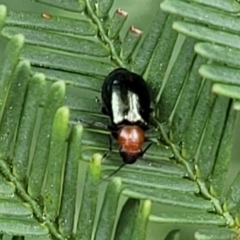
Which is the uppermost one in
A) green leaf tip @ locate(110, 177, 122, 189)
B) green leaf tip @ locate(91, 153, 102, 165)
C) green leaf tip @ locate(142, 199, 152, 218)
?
green leaf tip @ locate(91, 153, 102, 165)

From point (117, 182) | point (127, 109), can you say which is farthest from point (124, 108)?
point (117, 182)

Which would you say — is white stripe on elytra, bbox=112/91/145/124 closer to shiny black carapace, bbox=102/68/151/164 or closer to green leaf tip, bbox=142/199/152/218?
shiny black carapace, bbox=102/68/151/164

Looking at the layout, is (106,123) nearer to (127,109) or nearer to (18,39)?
(127,109)

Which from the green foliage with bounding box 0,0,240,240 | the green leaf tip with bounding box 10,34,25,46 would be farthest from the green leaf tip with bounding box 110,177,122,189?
the green leaf tip with bounding box 10,34,25,46

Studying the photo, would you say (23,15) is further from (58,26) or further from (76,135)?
(76,135)

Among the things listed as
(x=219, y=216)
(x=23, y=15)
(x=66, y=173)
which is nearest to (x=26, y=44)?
(x=23, y=15)

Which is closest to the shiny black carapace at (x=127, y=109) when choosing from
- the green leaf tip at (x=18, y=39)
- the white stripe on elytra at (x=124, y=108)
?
the white stripe on elytra at (x=124, y=108)

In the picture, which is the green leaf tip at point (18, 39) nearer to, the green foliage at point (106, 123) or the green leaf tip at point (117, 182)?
the green foliage at point (106, 123)
